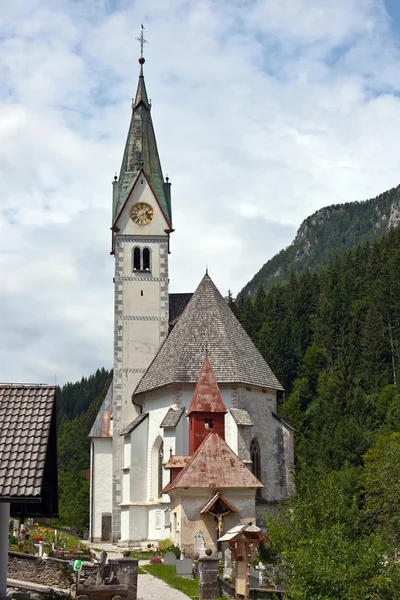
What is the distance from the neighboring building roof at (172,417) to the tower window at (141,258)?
40.0 ft

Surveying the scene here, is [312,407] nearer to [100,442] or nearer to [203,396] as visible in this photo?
[100,442]

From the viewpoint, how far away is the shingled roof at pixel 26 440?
19500mm

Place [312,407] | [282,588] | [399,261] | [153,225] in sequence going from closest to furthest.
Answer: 1. [282,588]
2. [153,225]
3. [312,407]
4. [399,261]

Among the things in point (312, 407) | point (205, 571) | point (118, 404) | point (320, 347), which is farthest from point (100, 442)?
point (320, 347)

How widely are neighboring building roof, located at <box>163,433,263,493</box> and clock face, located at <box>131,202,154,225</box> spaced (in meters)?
18.8

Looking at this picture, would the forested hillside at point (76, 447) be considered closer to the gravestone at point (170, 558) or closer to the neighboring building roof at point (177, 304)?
the neighboring building roof at point (177, 304)

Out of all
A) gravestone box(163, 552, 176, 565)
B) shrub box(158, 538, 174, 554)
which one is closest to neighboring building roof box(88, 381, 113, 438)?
shrub box(158, 538, 174, 554)

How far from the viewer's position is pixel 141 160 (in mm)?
60156

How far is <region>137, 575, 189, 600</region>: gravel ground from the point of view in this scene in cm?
2902

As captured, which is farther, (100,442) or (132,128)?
(132,128)

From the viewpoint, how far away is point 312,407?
92625 mm

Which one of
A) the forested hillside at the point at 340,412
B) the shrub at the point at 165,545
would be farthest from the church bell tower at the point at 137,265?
the forested hillside at the point at 340,412

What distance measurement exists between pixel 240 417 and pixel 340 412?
135 ft

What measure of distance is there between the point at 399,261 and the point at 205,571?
78062mm
